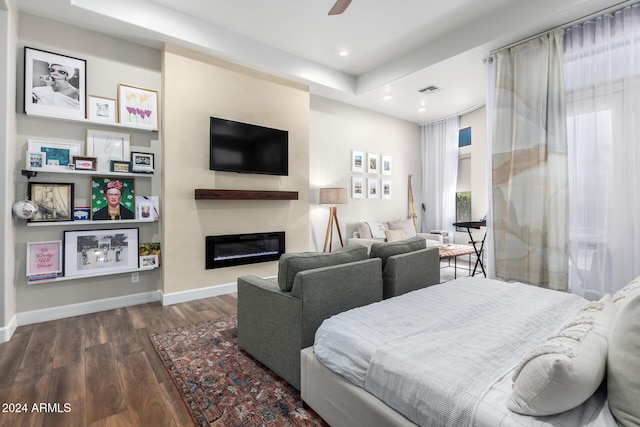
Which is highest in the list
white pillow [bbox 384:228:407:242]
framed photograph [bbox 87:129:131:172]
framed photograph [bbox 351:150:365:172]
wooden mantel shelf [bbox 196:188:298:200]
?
framed photograph [bbox 351:150:365:172]

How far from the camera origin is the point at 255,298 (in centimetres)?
218

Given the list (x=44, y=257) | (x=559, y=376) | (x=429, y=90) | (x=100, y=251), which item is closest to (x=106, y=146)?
(x=100, y=251)

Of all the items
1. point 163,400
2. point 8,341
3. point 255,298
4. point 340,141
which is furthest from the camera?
point 340,141

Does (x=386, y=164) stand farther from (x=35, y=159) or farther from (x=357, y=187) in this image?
(x=35, y=159)

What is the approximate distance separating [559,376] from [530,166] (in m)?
3.46

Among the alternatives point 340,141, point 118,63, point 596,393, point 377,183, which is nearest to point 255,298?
point 596,393

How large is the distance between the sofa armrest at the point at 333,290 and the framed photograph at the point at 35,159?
2927mm

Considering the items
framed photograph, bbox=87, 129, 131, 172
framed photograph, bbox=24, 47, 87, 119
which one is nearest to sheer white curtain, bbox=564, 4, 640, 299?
framed photograph, bbox=87, 129, 131, 172

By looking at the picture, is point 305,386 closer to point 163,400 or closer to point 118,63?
point 163,400

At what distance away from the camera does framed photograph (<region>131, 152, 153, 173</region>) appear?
3523 millimetres

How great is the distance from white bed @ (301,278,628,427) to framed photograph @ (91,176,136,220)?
2.85m

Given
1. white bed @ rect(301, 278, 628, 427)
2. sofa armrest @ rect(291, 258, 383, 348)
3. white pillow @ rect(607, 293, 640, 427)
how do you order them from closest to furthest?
white pillow @ rect(607, 293, 640, 427)
white bed @ rect(301, 278, 628, 427)
sofa armrest @ rect(291, 258, 383, 348)

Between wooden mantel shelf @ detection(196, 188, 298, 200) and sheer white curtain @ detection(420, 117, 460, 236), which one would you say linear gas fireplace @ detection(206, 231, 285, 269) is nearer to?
wooden mantel shelf @ detection(196, 188, 298, 200)

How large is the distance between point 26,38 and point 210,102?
1.76 m
